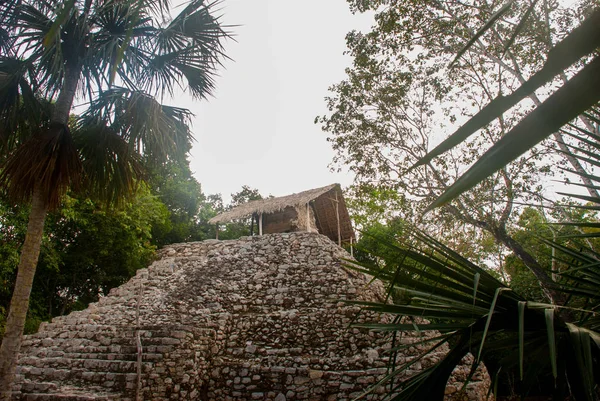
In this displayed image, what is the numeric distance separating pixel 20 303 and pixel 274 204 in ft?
28.3

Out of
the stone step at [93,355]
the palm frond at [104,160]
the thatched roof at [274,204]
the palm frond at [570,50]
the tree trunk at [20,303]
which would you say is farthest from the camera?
the thatched roof at [274,204]

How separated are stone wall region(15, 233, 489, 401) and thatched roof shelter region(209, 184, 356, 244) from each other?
2.56m

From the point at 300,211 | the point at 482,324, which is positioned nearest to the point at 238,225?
the point at 300,211

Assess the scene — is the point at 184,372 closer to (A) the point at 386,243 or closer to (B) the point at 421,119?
(A) the point at 386,243

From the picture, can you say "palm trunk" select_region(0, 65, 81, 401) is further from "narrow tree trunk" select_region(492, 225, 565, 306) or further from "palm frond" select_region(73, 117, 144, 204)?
"narrow tree trunk" select_region(492, 225, 565, 306)

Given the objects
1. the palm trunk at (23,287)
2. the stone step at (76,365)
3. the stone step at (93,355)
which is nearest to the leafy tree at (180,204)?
the stone step at (93,355)

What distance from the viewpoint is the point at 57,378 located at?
6.07m

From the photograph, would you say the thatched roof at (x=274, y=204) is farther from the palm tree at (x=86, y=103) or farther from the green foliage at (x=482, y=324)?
the green foliage at (x=482, y=324)

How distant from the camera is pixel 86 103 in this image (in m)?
5.59

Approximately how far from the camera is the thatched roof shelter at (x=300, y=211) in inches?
491

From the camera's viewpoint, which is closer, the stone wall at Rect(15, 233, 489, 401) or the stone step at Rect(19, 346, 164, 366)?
the stone wall at Rect(15, 233, 489, 401)

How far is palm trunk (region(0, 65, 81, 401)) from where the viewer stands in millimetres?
4223

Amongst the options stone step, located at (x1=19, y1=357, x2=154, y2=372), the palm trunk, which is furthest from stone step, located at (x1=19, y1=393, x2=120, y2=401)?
the palm trunk

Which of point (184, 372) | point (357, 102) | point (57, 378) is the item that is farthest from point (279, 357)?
point (357, 102)
